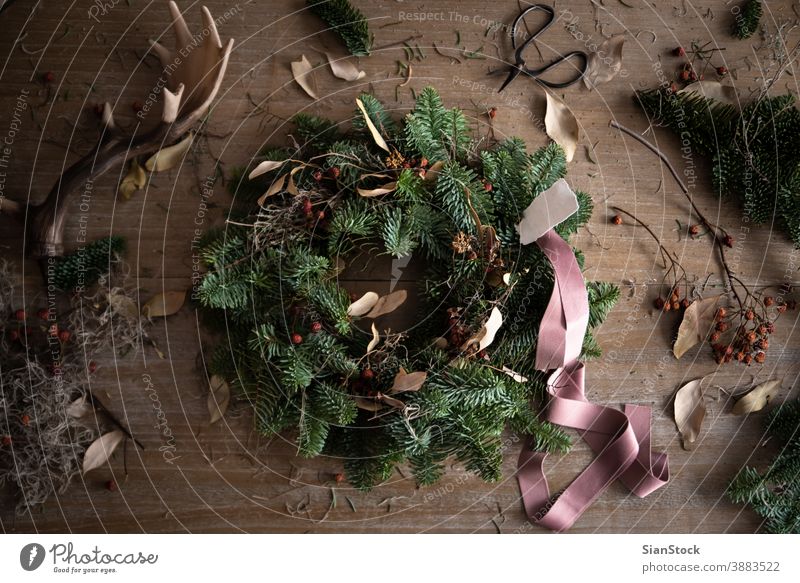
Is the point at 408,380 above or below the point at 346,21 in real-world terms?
below

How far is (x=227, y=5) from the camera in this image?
897mm

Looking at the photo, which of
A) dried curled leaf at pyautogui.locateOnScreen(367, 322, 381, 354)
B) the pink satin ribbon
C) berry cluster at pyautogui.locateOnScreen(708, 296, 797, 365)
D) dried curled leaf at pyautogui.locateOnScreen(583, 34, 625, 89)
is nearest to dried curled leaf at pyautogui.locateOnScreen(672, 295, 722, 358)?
berry cluster at pyautogui.locateOnScreen(708, 296, 797, 365)

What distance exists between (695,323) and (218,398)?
751 millimetres

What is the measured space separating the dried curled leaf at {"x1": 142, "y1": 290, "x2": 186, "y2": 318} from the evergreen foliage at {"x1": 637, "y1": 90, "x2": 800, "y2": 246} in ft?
2.52

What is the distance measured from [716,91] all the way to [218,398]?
90 centimetres

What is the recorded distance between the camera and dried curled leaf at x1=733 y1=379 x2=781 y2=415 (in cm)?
98

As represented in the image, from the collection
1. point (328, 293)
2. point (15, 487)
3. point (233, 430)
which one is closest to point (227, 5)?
point (328, 293)

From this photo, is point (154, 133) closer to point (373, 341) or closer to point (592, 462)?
point (373, 341)

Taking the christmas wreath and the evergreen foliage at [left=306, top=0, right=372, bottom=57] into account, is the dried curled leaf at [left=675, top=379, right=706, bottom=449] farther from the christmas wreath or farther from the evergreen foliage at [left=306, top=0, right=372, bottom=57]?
the evergreen foliage at [left=306, top=0, right=372, bottom=57]

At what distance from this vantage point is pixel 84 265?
2.87 ft

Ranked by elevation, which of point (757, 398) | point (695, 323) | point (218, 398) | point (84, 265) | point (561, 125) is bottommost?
point (757, 398)

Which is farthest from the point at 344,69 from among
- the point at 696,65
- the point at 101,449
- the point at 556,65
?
the point at 101,449

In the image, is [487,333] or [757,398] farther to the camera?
[757,398]
